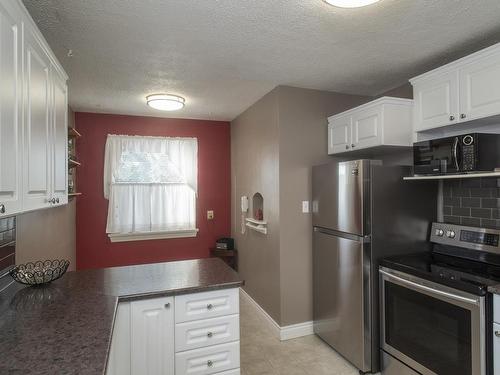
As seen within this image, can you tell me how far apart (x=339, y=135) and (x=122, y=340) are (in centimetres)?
237

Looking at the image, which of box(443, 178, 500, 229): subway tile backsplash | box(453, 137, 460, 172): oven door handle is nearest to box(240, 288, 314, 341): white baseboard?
box(443, 178, 500, 229): subway tile backsplash

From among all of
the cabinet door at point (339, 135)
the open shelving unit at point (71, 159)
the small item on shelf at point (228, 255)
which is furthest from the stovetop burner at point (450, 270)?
the open shelving unit at point (71, 159)

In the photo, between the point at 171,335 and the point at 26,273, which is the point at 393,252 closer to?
the point at 171,335

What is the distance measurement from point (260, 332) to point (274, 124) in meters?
2.05

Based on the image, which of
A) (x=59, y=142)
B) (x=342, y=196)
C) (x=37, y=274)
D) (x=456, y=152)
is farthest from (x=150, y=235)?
(x=456, y=152)

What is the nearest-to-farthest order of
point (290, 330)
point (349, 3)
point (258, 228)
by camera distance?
point (349, 3) < point (290, 330) < point (258, 228)

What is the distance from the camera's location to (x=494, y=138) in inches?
74.1

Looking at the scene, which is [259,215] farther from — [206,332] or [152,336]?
[152,336]

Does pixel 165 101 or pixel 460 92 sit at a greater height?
pixel 165 101

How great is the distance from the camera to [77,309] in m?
1.46

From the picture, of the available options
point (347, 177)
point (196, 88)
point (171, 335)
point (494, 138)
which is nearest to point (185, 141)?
point (196, 88)

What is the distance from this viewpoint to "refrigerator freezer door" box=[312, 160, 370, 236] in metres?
2.26

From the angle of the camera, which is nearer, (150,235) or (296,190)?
(296,190)

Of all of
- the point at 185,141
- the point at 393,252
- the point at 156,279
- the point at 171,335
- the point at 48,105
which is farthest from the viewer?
the point at 185,141
